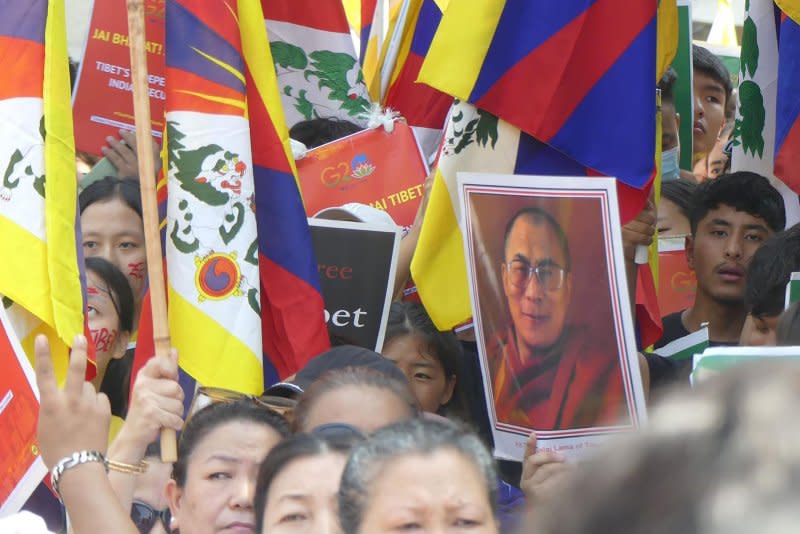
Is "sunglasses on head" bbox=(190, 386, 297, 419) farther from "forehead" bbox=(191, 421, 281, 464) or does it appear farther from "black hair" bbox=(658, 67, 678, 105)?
"black hair" bbox=(658, 67, 678, 105)

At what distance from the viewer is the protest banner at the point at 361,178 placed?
174 inches

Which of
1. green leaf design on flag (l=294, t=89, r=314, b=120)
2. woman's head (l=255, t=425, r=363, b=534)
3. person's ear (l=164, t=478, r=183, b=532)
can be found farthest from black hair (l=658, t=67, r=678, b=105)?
woman's head (l=255, t=425, r=363, b=534)

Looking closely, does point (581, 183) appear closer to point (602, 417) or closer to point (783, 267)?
point (602, 417)

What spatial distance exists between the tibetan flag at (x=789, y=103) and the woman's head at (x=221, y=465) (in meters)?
1.95

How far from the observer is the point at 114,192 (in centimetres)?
455

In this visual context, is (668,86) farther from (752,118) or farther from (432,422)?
(432,422)

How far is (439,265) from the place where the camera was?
3.76 meters

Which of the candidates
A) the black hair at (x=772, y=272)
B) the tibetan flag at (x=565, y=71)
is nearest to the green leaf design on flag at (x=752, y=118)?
the black hair at (x=772, y=272)

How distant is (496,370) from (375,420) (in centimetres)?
42

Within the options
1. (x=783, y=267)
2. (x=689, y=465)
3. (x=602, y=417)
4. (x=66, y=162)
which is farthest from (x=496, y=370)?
(x=689, y=465)

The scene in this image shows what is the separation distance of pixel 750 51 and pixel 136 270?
2.28 m

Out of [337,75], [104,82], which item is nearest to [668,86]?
[337,75]

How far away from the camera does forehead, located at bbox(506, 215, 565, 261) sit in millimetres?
3039

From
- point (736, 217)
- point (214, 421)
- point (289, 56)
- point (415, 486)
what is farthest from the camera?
point (289, 56)
